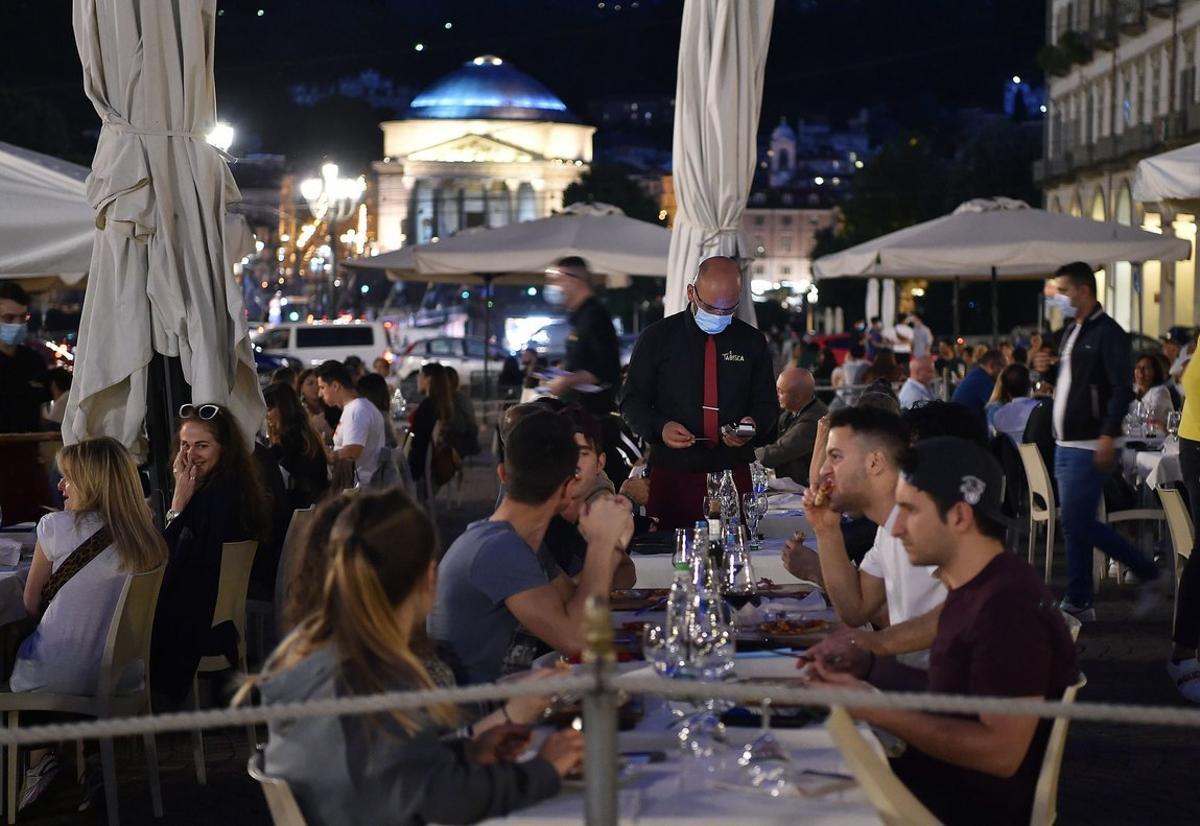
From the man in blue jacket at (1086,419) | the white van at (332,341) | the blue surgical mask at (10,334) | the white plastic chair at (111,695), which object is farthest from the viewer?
the white van at (332,341)

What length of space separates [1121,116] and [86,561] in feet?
157

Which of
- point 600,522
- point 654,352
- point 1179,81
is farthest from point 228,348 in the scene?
point 1179,81

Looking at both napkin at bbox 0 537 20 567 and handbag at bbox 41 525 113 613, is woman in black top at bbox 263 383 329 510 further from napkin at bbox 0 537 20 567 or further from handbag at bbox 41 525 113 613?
handbag at bbox 41 525 113 613

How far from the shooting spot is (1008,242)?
15.9 meters

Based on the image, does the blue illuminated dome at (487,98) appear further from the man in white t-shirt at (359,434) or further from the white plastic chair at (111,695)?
the white plastic chair at (111,695)

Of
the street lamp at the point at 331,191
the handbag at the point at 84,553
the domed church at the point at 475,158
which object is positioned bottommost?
the handbag at the point at 84,553

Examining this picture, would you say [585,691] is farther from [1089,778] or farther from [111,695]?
[1089,778]

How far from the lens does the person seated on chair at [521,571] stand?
4.58 m

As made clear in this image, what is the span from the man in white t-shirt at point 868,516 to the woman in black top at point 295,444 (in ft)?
15.5

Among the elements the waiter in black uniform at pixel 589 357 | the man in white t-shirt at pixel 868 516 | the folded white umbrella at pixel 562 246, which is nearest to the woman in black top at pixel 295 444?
the waiter in black uniform at pixel 589 357

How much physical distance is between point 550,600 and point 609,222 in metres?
13.6

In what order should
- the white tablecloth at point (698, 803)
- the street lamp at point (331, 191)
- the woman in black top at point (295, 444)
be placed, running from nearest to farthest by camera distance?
the white tablecloth at point (698, 803), the woman in black top at point (295, 444), the street lamp at point (331, 191)

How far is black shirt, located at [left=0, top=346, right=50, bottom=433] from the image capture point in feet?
36.9

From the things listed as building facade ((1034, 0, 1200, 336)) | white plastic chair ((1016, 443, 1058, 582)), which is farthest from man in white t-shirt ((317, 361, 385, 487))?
building facade ((1034, 0, 1200, 336))
